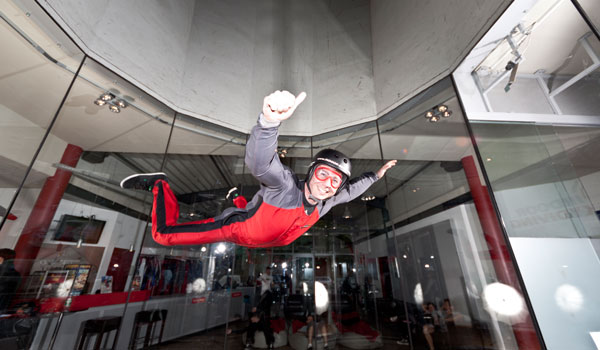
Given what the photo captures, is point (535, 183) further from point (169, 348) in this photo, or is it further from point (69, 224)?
point (69, 224)

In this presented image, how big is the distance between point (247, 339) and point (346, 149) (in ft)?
10.9

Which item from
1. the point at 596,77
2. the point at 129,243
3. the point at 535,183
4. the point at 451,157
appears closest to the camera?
the point at 596,77

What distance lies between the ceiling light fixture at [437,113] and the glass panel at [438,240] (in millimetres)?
12

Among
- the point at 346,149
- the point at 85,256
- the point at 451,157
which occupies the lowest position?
the point at 85,256

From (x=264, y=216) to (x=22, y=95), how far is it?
2625 mm

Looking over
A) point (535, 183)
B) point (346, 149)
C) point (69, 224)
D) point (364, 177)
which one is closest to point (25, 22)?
point (69, 224)

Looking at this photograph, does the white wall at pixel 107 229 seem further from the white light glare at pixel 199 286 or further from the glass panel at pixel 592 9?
the glass panel at pixel 592 9

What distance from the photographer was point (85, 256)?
8.49ft

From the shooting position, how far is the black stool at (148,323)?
280 cm

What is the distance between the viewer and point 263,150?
4.29ft

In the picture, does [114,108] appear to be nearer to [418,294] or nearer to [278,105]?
[278,105]

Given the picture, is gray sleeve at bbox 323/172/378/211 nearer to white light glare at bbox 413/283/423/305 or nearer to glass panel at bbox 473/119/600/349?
glass panel at bbox 473/119/600/349

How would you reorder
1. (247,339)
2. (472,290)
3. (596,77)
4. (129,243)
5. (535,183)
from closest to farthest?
1. (596,77)
2. (535,183)
3. (472,290)
4. (129,243)
5. (247,339)

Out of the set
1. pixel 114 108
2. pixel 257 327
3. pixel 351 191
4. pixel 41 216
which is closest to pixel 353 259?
pixel 351 191
